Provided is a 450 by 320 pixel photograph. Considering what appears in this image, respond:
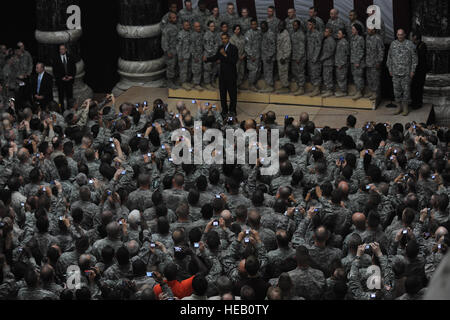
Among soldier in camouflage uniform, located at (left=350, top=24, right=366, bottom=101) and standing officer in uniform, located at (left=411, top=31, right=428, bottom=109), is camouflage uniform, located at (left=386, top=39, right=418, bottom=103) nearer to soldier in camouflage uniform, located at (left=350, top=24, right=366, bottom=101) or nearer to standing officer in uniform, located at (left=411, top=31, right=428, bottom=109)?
standing officer in uniform, located at (left=411, top=31, right=428, bottom=109)

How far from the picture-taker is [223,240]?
6.80 meters

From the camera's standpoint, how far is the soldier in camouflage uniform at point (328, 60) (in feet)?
41.1

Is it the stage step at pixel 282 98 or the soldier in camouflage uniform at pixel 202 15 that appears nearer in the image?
the stage step at pixel 282 98

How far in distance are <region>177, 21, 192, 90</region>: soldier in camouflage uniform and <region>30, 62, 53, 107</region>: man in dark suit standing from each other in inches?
95.9

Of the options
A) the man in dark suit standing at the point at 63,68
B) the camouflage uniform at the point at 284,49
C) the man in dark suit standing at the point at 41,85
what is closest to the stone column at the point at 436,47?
the camouflage uniform at the point at 284,49

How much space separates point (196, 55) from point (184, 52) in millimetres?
231

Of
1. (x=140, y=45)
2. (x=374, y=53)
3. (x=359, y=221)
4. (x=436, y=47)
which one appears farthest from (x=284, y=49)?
(x=359, y=221)

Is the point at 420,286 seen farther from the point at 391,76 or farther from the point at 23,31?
the point at 23,31

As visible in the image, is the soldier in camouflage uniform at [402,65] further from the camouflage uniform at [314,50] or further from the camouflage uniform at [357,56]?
the camouflage uniform at [314,50]

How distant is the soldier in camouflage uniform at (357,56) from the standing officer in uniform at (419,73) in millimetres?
838

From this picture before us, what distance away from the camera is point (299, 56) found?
42.1 ft

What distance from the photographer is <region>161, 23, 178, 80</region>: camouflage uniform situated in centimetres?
1336

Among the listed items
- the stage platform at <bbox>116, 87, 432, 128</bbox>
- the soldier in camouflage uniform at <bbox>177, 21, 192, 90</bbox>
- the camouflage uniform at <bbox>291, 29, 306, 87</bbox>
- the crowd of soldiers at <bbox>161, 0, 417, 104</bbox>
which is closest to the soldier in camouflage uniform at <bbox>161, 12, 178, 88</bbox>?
the crowd of soldiers at <bbox>161, 0, 417, 104</bbox>

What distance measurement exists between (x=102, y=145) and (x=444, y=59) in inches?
237
